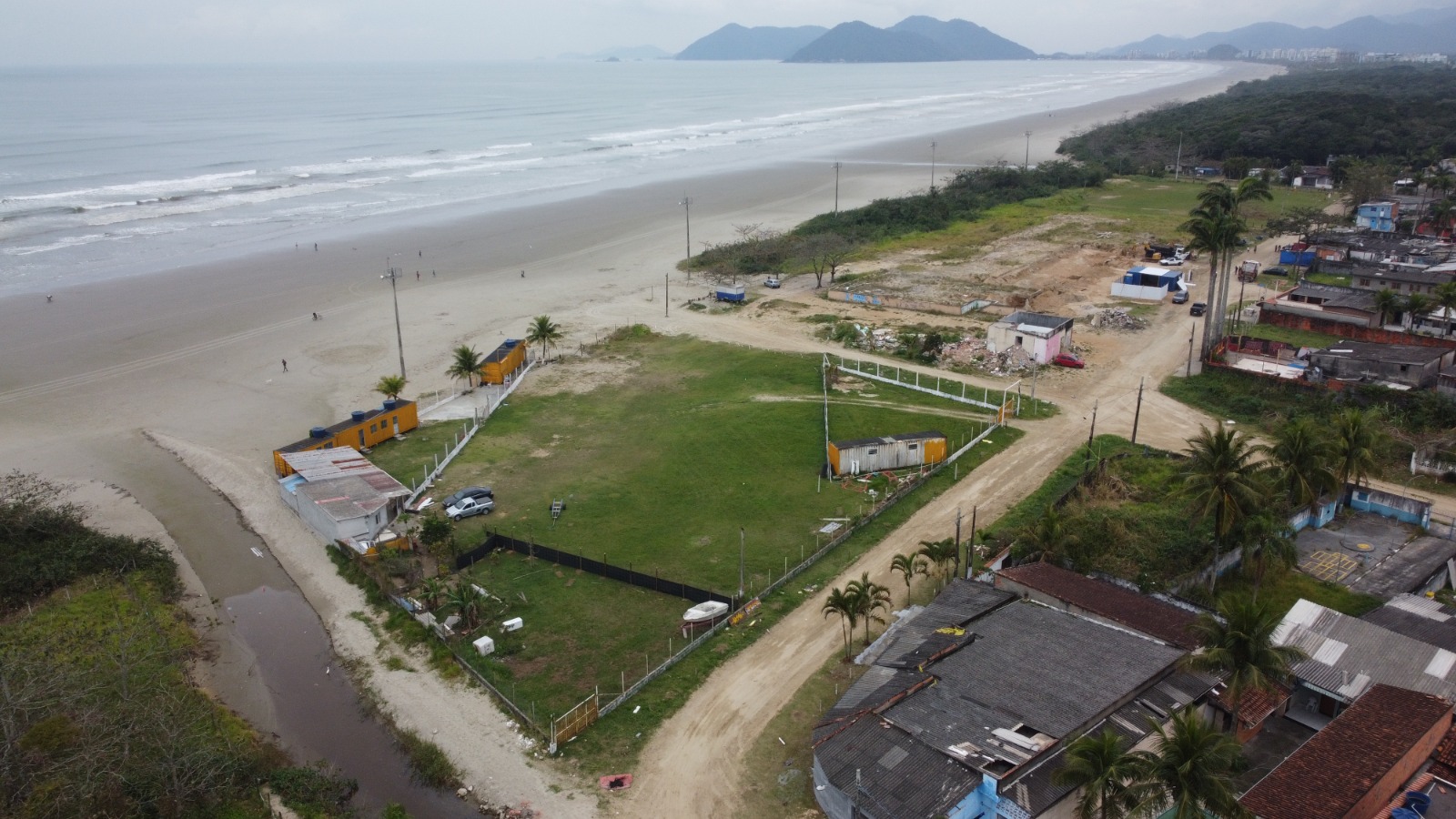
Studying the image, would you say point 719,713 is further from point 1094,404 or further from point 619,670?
point 1094,404

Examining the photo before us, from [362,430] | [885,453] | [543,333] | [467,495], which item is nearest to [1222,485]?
[885,453]

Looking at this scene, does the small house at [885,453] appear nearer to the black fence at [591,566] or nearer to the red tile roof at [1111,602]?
the red tile roof at [1111,602]

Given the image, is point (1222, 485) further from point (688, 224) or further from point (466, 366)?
point (688, 224)

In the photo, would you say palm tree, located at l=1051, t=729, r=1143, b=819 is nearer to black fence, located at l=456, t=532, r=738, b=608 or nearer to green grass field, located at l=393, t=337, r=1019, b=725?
green grass field, located at l=393, t=337, r=1019, b=725

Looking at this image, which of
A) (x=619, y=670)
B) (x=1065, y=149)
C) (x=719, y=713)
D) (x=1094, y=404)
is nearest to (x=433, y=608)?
(x=619, y=670)

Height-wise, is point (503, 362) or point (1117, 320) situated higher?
point (503, 362)
